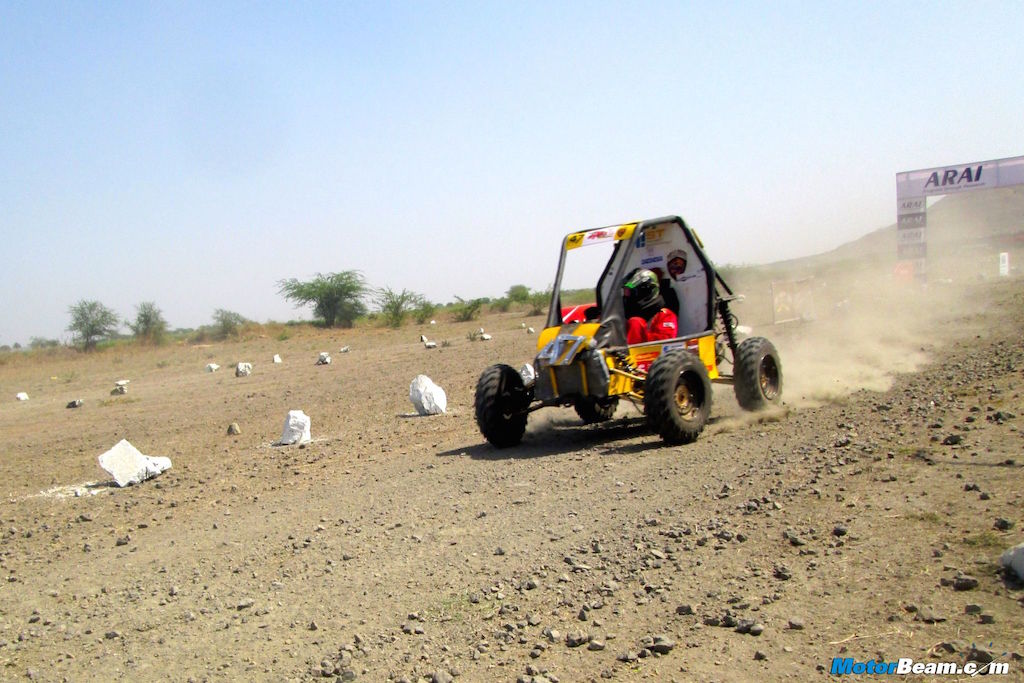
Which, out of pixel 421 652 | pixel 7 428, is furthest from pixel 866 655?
pixel 7 428

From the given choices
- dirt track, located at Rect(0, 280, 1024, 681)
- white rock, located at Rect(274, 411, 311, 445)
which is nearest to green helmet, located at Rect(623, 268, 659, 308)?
dirt track, located at Rect(0, 280, 1024, 681)

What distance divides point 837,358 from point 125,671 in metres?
12.1

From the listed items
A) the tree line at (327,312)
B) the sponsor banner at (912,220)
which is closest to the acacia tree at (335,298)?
the tree line at (327,312)

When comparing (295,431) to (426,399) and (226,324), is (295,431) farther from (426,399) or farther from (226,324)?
(226,324)

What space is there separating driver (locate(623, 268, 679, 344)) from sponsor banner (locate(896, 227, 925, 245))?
21701mm

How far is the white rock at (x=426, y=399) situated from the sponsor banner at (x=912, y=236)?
21.1m

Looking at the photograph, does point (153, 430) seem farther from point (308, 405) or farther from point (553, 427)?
point (553, 427)

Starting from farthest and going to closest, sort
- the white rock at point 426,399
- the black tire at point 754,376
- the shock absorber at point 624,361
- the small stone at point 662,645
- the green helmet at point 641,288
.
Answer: the white rock at point 426,399, the green helmet at point 641,288, the black tire at point 754,376, the shock absorber at point 624,361, the small stone at point 662,645

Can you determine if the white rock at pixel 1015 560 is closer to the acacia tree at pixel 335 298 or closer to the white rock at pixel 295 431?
the white rock at pixel 295 431

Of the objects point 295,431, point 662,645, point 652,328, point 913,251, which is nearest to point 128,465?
point 295,431

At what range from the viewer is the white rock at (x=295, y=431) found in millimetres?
11977

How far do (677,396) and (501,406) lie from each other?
1.90m

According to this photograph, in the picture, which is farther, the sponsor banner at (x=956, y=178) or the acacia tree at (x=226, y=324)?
the acacia tree at (x=226, y=324)

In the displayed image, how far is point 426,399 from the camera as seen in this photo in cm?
1339
